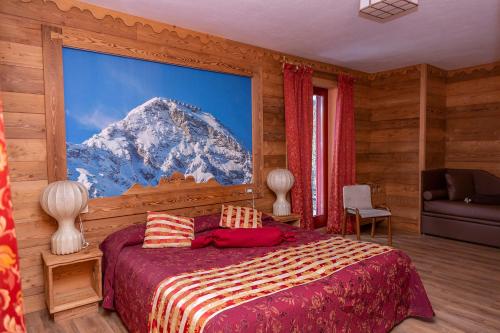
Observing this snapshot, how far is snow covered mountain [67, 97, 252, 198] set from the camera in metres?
2.89

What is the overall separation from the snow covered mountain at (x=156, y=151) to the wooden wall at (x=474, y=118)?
3611mm

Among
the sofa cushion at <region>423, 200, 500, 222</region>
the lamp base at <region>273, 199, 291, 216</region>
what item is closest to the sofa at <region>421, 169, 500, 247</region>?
the sofa cushion at <region>423, 200, 500, 222</region>

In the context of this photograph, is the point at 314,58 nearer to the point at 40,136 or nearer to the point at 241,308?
the point at 40,136

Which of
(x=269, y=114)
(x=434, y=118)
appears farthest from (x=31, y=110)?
(x=434, y=118)

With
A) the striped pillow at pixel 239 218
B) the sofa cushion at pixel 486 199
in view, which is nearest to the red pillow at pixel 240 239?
the striped pillow at pixel 239 218

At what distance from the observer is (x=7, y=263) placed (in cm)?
69

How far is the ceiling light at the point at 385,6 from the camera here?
8.41 ft

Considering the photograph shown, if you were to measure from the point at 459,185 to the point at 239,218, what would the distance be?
3518mm

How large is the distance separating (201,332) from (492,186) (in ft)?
16.2

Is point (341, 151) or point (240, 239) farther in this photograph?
point (341, 151)

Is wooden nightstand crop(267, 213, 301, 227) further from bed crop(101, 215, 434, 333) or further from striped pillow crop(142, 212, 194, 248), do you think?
striped pillow crop(142, 212, 194, 248)

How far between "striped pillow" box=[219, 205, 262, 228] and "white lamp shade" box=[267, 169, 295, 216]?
0.54 metres

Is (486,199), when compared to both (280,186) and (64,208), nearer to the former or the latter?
(280,186)

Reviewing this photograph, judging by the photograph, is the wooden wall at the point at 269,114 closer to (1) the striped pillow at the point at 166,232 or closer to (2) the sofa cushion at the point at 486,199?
(1) the striped pillow at the point at 166,232
